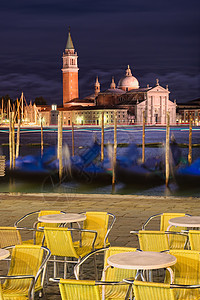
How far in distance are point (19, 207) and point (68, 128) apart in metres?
82.6

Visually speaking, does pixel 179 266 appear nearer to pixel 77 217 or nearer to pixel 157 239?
pixel 157 239

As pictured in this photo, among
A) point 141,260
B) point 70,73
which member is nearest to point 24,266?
point 141,260

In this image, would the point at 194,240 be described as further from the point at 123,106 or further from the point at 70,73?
the point at 70,73

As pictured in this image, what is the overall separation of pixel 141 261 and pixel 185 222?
4.68 ft

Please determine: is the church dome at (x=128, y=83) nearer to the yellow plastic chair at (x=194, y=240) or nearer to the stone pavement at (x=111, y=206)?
the stone pavement at (x=111, y=206)

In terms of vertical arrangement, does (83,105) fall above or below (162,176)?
above

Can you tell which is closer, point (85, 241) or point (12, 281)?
point (12, 281)

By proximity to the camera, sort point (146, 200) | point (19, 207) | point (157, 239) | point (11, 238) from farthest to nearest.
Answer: point (146, 200) → point (19, 207) → point (11, 238) → point (157, 239)

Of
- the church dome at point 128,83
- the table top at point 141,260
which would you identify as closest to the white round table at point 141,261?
the table top at point 141,260

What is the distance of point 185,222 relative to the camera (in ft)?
15.3

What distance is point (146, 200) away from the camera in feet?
32.7

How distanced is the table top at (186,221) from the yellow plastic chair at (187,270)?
40.7 inches

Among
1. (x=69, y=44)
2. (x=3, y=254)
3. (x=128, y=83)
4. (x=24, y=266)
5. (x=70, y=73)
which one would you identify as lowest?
(x=24, y=266)

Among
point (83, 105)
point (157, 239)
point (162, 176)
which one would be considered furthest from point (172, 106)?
point (157, 239)
